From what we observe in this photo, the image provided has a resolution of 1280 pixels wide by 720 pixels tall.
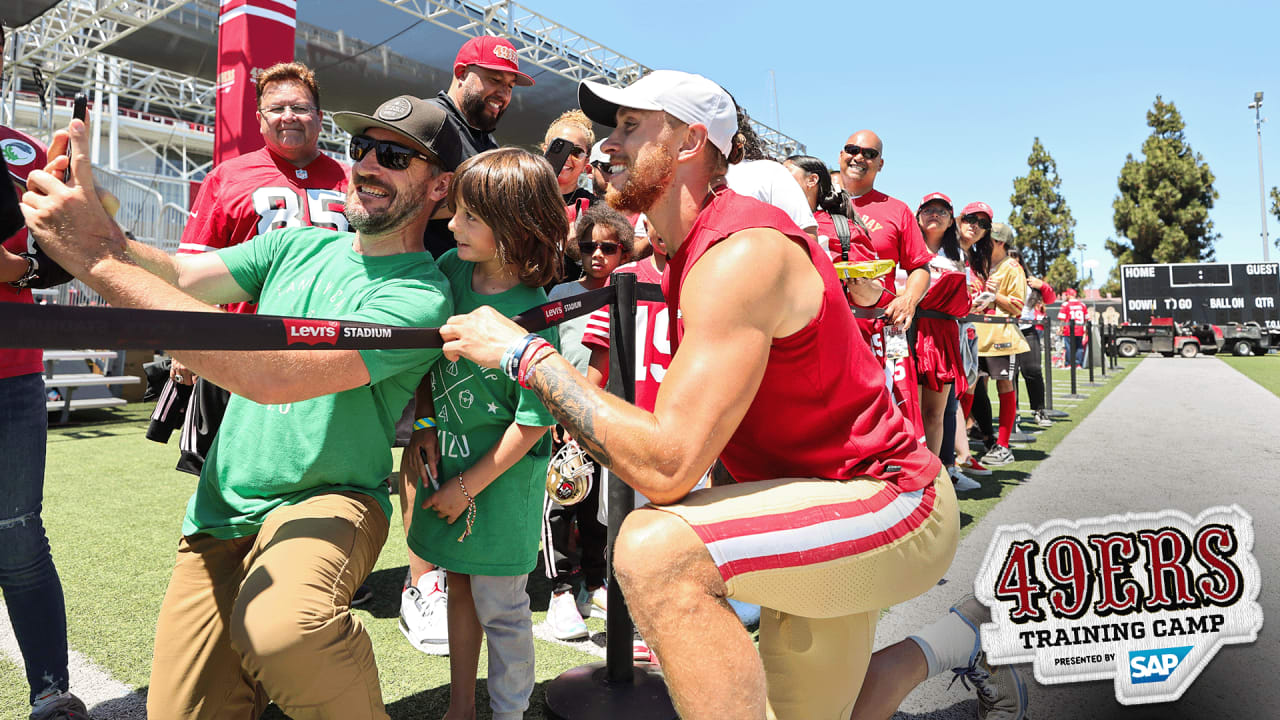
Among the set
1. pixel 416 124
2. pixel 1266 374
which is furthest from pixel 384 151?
pixel 1266 374

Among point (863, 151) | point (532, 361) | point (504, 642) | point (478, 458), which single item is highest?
point (863, 151)

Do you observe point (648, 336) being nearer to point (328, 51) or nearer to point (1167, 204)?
point (328, 51)

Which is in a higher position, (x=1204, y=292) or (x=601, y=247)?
(x=601, y=247)

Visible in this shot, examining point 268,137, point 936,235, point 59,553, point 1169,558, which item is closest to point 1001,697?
point 1169,558

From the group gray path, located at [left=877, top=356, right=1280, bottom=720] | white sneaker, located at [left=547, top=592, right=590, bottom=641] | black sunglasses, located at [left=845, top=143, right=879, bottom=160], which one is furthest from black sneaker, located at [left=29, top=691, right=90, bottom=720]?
black sunglasses, located at [left=845, top=143, right=879, bottom=160]

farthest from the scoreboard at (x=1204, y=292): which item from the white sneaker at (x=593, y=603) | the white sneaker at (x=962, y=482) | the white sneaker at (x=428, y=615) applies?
the white sneaker at (x=428, y=615)

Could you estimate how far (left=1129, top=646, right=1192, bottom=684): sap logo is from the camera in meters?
2.47

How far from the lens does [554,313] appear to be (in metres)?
2.08

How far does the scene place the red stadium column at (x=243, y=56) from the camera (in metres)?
6.02

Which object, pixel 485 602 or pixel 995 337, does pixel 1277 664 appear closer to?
pixel 485 602

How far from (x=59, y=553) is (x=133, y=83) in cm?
3369

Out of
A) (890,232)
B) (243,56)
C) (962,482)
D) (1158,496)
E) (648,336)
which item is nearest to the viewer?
(648,336)

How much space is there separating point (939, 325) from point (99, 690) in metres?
5.12

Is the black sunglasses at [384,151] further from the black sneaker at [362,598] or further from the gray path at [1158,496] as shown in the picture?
the gray path at [1158,496]
